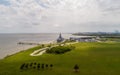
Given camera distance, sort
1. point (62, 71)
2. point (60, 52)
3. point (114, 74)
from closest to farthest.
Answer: point (114, 74)
point (62, 71)
point (60, 52)

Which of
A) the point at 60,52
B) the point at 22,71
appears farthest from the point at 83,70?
the point at 60,52

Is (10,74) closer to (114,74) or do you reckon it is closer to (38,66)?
(38,66)

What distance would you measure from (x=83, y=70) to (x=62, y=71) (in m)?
4.32

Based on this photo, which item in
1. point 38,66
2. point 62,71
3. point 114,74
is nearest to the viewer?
point 114,74

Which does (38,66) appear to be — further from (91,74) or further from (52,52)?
(52,52)

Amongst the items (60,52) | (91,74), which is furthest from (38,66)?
(60,52)

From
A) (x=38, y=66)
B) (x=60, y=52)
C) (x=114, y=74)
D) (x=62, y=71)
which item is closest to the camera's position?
(x=114, y=74)

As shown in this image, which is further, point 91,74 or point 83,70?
point 83,70

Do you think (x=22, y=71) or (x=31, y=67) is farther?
(x=31, y=67)

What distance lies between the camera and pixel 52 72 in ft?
121

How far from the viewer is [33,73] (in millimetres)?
36250

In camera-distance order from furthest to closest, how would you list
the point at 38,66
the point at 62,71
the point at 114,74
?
the point at 38,66 → the point at 62,71 → the point at 114,74

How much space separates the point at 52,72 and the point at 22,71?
237 inches

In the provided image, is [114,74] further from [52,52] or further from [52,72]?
[52,52]
